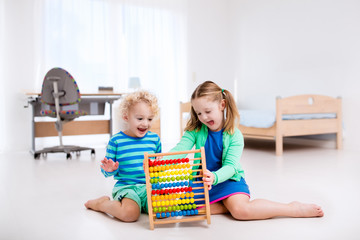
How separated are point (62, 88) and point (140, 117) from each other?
2350 millimetres

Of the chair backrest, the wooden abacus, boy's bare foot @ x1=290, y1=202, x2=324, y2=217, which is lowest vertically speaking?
boy's bare foot @ x1=290, y1=202, x2=324, y2=217

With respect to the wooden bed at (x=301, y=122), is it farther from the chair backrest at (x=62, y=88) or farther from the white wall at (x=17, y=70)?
the white wall at (x=17, y=70)

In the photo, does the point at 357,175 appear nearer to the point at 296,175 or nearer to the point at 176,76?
the point at 296,175

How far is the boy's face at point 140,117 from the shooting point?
5.39ft

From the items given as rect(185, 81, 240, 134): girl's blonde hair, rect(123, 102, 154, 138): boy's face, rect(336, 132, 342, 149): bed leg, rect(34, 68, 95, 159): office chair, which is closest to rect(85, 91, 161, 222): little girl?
rect(123, 102, 154, 138): boy's face

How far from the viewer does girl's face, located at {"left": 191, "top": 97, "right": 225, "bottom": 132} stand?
5.13 feet

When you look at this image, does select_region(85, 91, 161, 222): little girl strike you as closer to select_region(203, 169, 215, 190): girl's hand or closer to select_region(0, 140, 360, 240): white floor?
select_region(0, 140, 360, 240): white floor

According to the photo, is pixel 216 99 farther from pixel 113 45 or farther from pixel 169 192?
pixel 113 45

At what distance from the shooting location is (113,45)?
17.5ft

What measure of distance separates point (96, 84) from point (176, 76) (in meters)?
1.41

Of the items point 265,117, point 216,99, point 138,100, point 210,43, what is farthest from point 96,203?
point 210,43

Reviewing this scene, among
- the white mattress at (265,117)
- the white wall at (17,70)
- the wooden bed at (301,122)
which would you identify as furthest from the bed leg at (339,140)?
the white wall at (17,70)

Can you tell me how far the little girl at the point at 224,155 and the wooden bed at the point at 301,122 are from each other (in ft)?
7.31

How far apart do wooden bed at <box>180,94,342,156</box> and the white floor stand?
42 centimetres
